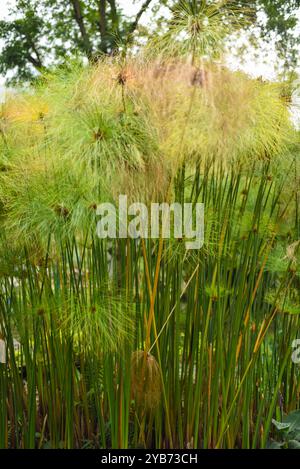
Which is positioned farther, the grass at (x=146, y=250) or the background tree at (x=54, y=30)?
the background tree at (x=54, y=30)

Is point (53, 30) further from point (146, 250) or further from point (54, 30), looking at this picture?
point (146, 250)

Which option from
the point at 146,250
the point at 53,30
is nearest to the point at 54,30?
the point at 53,30

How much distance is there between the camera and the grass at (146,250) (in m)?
1.93

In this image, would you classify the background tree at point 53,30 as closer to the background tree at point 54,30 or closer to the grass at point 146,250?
the background tree at point 54,30

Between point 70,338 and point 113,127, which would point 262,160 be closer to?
point 113,127

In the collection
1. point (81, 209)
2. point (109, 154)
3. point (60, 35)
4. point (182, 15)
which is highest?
point (60, 35)

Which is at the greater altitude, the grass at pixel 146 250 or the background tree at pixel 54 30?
the background tree at pixel 54 30

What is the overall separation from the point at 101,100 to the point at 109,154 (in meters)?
0.21

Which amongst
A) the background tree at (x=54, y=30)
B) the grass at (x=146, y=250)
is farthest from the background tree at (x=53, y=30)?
the grass at (x=146, y=250)

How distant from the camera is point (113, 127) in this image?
197 cm

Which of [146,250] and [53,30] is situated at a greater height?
[53,30]

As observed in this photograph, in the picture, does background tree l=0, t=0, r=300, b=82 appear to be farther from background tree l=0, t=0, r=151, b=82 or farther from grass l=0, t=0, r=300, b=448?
grass l=0, t=0, r=300, b=448

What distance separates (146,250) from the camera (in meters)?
2.37
